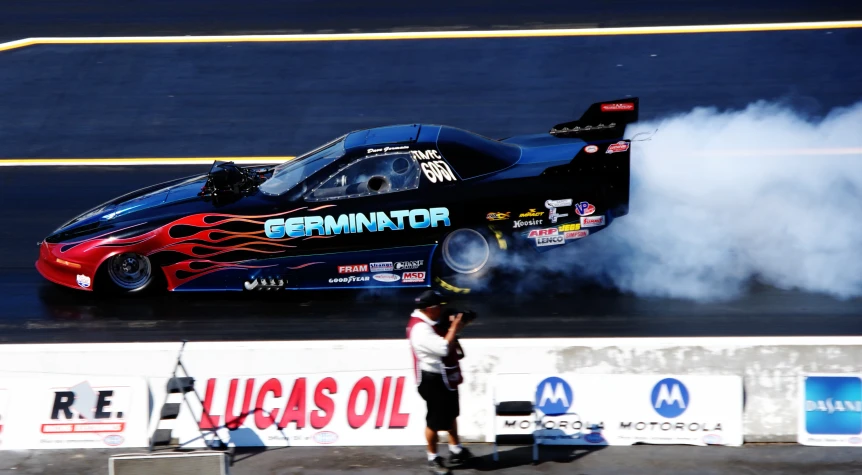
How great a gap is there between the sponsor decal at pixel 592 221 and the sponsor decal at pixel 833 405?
8.64ft

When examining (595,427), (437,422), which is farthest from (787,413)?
(437,422)

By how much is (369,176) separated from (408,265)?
87cm

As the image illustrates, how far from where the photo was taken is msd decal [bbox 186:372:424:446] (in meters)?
7.56

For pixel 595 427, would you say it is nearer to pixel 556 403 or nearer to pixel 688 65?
pixel 556 403

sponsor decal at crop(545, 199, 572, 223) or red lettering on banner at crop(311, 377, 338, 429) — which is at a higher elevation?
Answer: sponsor decal at crop(545, 199, 572, 223)

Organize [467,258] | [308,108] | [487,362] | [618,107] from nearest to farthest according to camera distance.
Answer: [487,362] → [467,258] → [618,107] → [308,108]

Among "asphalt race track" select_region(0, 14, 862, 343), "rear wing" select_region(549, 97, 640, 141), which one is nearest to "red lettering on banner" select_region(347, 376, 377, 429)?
"asphalt race track" select_region(0, 14, 862, 343)

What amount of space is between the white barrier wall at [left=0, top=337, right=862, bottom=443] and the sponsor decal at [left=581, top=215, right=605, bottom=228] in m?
2.06

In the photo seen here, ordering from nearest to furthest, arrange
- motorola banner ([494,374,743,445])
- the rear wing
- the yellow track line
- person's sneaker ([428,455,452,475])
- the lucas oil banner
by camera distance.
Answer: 1. person's sneaker ([428,455,452,475])
2. motorola banner ([494,374,743,445])
3. the lucas oil banner
4. the rear wing
5. the yellow track line

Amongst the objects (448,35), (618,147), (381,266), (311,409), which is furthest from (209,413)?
(448,35)

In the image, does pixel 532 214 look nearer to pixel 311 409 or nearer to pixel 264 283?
pixel 264 283

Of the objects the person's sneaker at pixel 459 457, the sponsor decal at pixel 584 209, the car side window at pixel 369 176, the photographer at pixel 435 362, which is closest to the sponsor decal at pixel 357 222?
the car side window at pixel 369 176

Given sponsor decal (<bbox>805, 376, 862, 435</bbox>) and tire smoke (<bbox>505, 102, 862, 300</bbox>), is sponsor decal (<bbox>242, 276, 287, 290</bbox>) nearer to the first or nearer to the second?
tire smoke (<bbox>505, 102, 862, 300</bbox>)

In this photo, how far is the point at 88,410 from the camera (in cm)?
770
